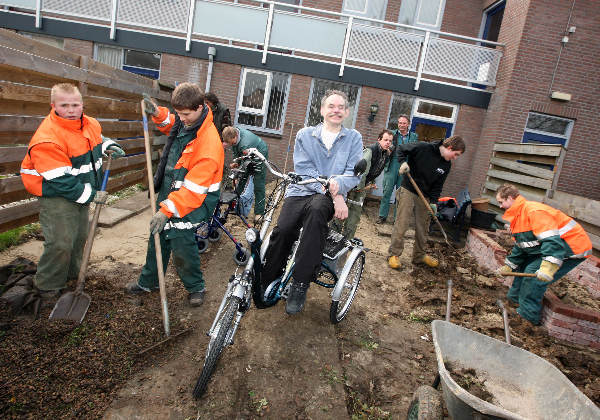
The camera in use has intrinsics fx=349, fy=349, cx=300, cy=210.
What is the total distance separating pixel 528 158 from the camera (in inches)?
326

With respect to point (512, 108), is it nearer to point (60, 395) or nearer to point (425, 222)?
point (425, 222)

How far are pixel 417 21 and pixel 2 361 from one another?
13644mm

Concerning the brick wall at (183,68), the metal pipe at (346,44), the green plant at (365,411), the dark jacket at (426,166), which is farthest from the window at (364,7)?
the green plant at (365,411)

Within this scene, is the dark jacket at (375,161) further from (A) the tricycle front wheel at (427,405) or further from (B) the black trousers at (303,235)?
(A) the tricycle front wheel at (427,405)

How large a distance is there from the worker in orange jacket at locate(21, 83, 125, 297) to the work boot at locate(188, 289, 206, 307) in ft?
3.85

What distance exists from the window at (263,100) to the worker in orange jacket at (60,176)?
8010 millimetres

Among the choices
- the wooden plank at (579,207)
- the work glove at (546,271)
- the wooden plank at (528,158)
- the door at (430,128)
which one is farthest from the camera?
the door at (430,128)

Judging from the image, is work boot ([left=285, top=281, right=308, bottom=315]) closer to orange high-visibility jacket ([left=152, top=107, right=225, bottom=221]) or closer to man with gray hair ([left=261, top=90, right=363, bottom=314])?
man with gray hair ([left=261, top=90, right=363, bottom=314])

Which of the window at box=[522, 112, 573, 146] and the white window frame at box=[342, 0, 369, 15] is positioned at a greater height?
the white window frame at box=[342, 0, 369, 15]

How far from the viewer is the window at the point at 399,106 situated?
35.9ft

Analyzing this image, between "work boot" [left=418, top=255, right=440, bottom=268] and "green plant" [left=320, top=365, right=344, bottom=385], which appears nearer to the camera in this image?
"green plant" [left=320, top=365, right=344, bottom=385]

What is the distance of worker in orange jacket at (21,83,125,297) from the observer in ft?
9.58

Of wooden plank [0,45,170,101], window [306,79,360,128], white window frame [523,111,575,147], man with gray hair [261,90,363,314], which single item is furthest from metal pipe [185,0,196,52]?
white window frame [523,111,575,147]

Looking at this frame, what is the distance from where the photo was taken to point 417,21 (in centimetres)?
1201
